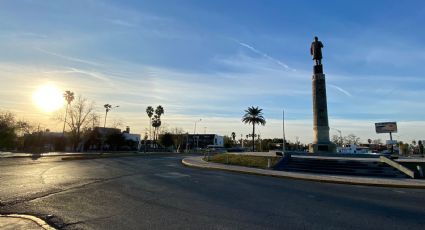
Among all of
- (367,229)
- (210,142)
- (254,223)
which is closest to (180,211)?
(254,223)

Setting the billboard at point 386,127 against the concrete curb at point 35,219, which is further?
the billboard at point 386,127

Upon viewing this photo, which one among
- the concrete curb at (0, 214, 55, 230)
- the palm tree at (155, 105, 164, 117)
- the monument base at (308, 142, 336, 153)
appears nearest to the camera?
the concrete curb at (0, 214, 55, 230)

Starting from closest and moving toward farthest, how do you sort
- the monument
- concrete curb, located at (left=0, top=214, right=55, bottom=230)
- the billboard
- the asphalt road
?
concrete curb, located at (left=0, top=214, right=55, bottom=230), the asphalt road, the monument, the billboard

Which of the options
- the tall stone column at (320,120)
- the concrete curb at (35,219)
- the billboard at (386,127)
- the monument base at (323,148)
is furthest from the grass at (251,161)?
the billboard at (386,127)

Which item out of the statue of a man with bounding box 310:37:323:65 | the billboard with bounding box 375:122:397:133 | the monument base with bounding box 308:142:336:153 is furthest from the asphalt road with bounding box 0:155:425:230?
the billboard with bounding box 375:122:397:133

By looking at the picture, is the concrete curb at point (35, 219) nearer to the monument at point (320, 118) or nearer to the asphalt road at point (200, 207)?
the asphalt road at point (200, 207)

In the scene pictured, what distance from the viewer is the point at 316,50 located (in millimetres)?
42438

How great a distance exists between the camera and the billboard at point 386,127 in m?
79.8

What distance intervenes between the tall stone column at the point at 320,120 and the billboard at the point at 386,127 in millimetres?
48990

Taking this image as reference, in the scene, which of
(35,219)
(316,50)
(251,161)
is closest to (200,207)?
(35,219)

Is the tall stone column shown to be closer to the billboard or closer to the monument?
the monument

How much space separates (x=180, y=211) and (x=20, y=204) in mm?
5058

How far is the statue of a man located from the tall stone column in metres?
2.79

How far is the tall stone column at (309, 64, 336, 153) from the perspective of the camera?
3912 cm
